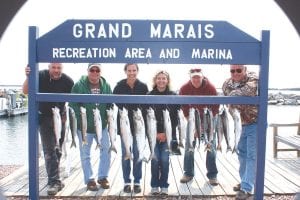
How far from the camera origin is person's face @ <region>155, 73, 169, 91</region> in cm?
534

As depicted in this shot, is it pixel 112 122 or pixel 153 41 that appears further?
pixel 112 122

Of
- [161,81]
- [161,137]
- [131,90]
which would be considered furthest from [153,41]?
[161,137]

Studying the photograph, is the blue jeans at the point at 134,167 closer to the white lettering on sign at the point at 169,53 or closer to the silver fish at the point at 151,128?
the silver fish at the point at 151,128

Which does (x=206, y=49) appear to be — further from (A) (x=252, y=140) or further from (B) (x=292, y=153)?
(B) (x=292, y=153)

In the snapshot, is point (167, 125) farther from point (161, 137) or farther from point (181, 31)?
point (181, 31)

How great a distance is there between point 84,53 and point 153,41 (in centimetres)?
82

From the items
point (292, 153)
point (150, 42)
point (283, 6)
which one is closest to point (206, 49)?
point (150, 42)

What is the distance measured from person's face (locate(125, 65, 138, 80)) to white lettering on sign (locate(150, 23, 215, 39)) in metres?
0.78

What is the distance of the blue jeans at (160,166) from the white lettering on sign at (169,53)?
53.9 inches

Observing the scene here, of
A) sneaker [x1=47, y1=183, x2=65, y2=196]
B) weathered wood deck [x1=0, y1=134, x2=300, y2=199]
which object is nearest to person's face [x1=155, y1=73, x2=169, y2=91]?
weathered wood deck [x1=0, y1=134, x2=300, y2=199]

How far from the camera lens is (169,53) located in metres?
4.73

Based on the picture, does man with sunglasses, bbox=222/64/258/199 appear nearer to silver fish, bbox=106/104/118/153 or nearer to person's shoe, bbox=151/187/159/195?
person's shoe, bbox=151/187/159/195

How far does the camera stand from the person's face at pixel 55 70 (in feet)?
17.9

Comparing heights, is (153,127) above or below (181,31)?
below
